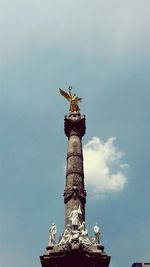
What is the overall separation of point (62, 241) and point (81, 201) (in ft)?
12.6

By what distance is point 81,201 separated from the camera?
24.9 metres

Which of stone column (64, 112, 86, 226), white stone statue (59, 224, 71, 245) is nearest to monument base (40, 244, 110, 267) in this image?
white stone statue (59, 224, 71, 245)

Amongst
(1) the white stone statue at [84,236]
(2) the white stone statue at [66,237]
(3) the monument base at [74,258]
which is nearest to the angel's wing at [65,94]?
(1) the white stone statue at [84,236]

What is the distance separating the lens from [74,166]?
2675 centimetres

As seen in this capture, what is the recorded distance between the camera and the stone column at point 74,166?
24.8m

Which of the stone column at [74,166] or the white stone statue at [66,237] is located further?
the stone column at [74,166]

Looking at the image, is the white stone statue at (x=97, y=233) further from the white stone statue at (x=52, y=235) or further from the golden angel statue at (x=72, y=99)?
the golden angel statue at (x=72, y=99)

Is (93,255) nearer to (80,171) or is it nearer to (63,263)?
(63,263)

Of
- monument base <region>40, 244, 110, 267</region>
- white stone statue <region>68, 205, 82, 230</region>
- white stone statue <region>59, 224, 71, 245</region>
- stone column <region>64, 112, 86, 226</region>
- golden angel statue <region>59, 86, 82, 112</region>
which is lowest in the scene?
monument base <region>40, 244, 110, 267</region>

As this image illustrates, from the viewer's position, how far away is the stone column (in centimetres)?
2478

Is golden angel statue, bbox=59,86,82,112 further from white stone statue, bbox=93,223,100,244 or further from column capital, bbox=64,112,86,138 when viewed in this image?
white stone statue, bbox=93,223,100,244

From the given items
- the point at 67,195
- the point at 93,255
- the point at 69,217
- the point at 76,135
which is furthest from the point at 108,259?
the point at 76,135

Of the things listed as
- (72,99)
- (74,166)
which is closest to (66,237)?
(74,166)

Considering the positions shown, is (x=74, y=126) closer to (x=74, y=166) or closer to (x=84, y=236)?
(x=74, y=166)
